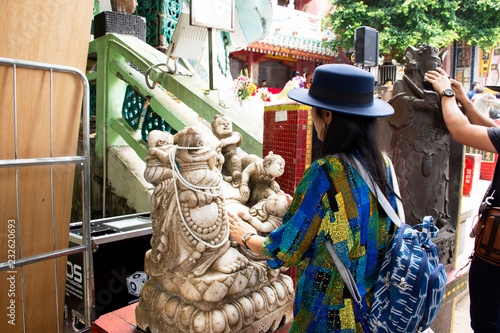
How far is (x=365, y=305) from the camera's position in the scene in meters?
1.35

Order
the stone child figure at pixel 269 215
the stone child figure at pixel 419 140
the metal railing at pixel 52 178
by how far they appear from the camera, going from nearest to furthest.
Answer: the metal railing at pixel 52 178 → the stone child figure at pixel 269 215 → the stone child figure at pixel 419 140

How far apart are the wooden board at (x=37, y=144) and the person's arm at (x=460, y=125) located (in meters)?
2.25

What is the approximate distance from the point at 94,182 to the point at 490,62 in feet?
50.5

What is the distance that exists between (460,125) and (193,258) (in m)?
1.74

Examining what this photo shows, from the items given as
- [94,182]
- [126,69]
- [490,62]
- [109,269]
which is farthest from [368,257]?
[490,62]

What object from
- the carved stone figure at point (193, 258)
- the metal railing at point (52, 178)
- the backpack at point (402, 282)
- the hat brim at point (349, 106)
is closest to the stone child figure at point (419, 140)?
the carved stone figure at point (193, 258)

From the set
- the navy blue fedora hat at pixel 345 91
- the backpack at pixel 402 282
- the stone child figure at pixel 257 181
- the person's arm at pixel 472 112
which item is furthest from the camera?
the stone child figure at pixel 257 181

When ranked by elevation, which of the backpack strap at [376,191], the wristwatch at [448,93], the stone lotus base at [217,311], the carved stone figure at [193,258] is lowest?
the stone lotus base at [217,311]

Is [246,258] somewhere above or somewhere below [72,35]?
below

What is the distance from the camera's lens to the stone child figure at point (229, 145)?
2803mm

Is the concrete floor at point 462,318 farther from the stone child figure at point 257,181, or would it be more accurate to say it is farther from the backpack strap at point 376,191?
the backpack strap at point 376,191

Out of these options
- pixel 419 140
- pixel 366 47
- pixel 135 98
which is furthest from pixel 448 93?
pixel 135 98

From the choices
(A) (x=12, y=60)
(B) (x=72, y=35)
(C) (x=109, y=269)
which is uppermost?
(B) (x=72, y=35)

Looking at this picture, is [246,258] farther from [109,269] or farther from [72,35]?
[72,35]
